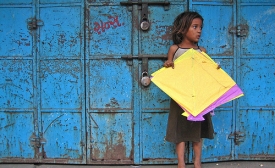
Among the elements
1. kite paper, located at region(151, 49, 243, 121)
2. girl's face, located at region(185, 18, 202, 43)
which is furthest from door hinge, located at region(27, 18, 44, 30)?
girl's face, located at region(185, 18, 202, 43)

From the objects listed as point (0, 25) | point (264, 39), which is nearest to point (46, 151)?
point (0, 25)

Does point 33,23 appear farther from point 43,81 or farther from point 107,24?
point 107,24

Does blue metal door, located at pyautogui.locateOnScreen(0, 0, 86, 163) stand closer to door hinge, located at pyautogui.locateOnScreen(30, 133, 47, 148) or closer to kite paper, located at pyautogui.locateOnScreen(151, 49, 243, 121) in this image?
door hinge, located at pyautogui.locateOnScreen(30, 133, 47, 148)

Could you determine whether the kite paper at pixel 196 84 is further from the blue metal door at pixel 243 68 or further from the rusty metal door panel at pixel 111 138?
the rusty metal door panel at pixel 111 138

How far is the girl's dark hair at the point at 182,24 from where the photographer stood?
2.91 metres

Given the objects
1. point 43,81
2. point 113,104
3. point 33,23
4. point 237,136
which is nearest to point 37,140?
point 43,81

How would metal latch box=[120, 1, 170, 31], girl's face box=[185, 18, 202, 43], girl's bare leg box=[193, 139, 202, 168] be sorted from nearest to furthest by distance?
girl's face box=[185, 18, 202, 43] → girl's bare leg box=[193, 139, 202, 168] → metal latch box=[120, 1, 170, 31]

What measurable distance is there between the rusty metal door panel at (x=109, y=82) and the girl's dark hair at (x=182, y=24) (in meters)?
0.52

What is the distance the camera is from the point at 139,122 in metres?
3.33

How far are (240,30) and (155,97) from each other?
46.1 inches

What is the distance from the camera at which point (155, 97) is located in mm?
3326

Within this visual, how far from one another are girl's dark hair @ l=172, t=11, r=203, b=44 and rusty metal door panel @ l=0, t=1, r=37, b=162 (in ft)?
5.19

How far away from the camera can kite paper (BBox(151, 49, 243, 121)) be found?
106 inches

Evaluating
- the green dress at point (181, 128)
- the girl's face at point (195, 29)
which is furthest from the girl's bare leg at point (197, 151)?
the girl's face at point (195, 29)
